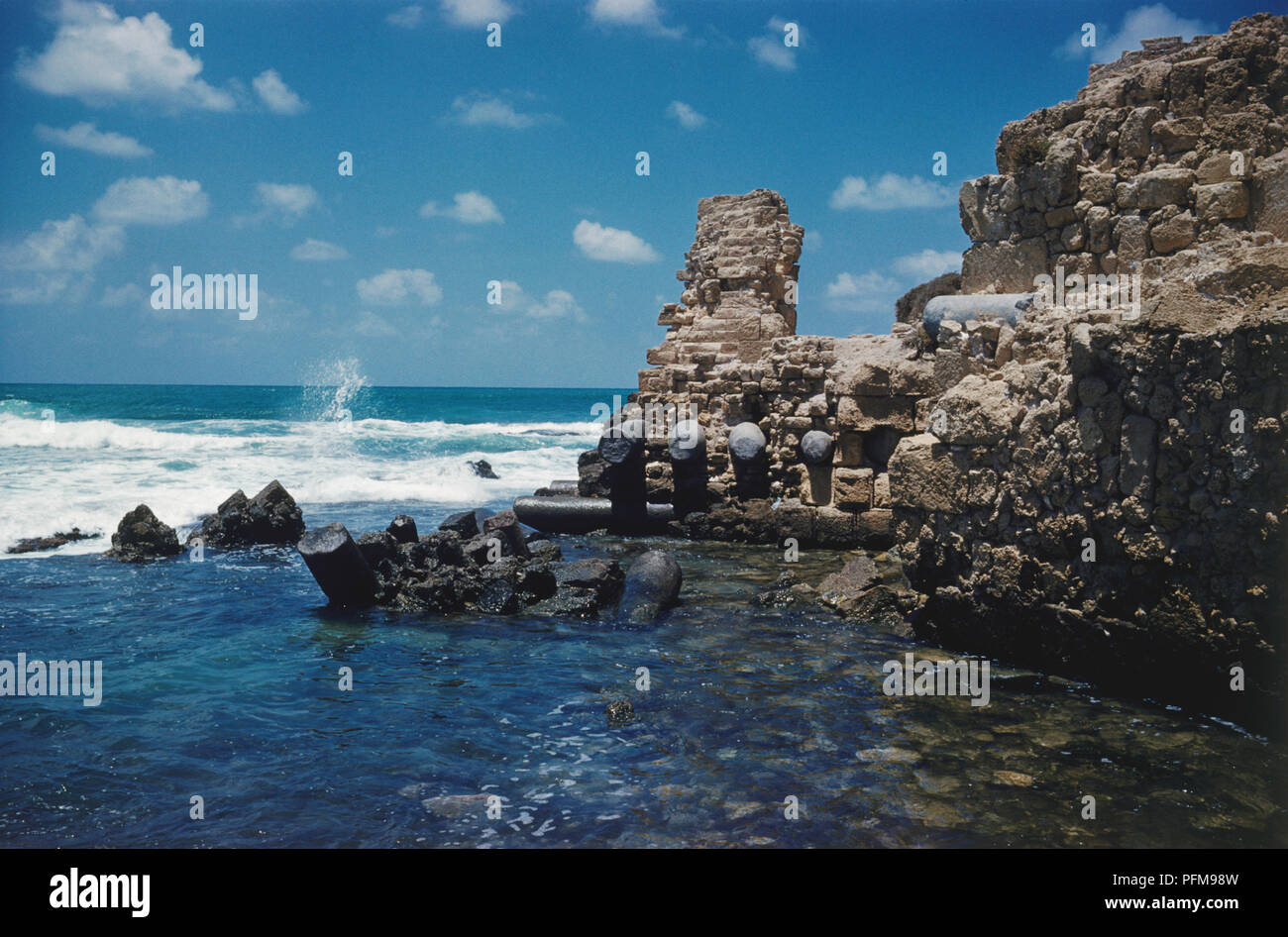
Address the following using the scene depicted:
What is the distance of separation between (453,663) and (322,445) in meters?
27.2

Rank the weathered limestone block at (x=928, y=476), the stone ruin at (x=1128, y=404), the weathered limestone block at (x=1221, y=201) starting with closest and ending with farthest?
the stone ruin at (x=1128, y=404)
the weathered limestone block at (x=1221, y=201)
the weathered limestone block at (x=928, y=476)

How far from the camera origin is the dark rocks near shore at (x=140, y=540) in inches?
516

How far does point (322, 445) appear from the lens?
33.4m

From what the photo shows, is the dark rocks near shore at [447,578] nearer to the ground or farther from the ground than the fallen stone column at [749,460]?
nearer to the ground

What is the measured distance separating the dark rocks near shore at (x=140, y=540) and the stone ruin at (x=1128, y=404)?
36.0 feet

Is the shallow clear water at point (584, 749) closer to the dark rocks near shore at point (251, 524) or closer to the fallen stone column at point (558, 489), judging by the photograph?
the dark rocks near shore at point (251, 524)

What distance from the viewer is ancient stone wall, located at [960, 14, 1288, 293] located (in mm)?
7172

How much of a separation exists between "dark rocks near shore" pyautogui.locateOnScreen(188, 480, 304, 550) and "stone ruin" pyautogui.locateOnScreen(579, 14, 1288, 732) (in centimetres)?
1033

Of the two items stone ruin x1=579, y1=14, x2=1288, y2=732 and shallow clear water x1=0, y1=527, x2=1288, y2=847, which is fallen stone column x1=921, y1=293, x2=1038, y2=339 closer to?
stone ruin x1=579, y1=14, x2=1288, y2=732

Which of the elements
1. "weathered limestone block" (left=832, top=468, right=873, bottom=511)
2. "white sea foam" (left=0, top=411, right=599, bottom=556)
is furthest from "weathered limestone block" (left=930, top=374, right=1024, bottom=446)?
"white sea foam" (left=0, top=411, right=599, bottom=556)

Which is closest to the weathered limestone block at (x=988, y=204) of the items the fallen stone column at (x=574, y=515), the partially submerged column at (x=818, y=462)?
the partially submerged column at (x=818, y=462)

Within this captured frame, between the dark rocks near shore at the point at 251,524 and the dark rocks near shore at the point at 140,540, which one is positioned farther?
the dark rocks near shore at the point at 251,524

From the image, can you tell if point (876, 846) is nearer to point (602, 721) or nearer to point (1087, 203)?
point (602, 721)

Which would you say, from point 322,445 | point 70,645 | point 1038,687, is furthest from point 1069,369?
point 322,445
